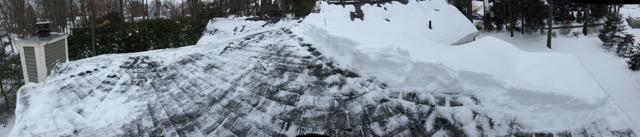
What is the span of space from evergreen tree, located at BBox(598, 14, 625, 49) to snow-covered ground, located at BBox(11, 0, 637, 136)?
12.0 m

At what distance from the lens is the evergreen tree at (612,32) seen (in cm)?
1513

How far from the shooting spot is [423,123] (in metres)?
3.63

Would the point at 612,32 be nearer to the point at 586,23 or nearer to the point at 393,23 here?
the point at 586,23

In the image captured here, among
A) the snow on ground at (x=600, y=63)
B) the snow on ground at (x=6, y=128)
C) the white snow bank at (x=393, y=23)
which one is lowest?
the snow on ground at (x=6, y=128)

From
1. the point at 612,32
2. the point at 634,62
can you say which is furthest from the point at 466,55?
the point at 612,32

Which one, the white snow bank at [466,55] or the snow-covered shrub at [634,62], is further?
the snow-covered shrub at [634,62]

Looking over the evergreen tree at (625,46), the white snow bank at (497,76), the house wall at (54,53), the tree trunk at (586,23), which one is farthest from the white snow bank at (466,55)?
the tree trunk at (586,23)

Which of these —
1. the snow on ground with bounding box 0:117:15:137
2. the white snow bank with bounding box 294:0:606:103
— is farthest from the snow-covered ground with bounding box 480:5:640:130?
the snow on ground with bounding box 0:117:15:137

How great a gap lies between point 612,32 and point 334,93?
45.8 ft

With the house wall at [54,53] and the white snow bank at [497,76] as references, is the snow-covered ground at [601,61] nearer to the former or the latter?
the white snow bank at [497,76]

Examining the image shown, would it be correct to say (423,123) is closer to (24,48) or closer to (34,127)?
(34,127)

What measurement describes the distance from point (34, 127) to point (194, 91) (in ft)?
4.46

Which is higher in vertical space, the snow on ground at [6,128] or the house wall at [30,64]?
the house wall at [30,64]

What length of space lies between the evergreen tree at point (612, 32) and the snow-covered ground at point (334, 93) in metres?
12.0
